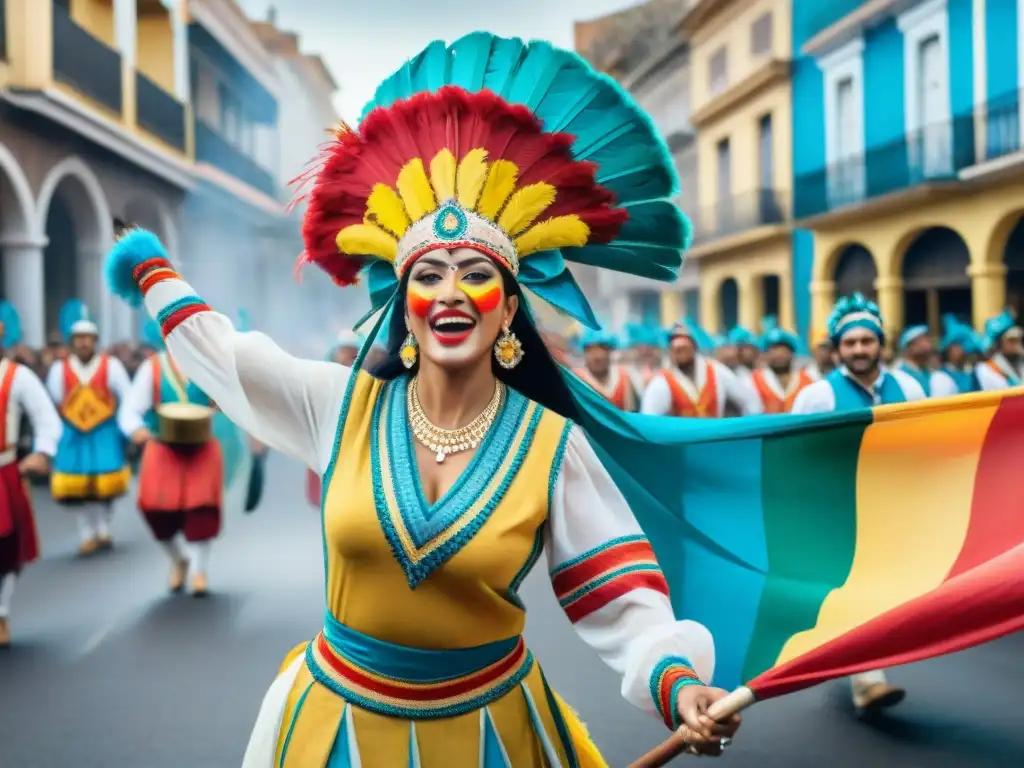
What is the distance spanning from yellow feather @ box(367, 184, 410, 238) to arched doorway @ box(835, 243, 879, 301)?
17623 millimetres

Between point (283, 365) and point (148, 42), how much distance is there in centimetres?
1726

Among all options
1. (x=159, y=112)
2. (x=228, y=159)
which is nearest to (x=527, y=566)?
(x=159, y=112)

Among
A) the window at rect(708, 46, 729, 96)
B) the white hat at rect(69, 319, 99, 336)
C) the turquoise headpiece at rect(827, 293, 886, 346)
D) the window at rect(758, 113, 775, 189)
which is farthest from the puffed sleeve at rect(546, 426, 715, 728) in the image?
the window at rect(708, 46, 729, 96)

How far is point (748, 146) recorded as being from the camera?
23438mm

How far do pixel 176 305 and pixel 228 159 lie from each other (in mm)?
19564

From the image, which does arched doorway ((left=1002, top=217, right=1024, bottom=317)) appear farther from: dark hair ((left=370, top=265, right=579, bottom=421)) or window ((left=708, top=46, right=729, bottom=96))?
dark hair ((left=370, top=265, right=579, bottom=421))

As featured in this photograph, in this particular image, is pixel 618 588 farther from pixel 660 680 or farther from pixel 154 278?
pixel 154 278

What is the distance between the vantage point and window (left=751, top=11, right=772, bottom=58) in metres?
22.0

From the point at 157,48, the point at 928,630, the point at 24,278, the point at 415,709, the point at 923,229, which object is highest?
the point at 157,48

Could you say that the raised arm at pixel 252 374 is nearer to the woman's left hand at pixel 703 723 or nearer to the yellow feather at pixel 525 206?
the yellow feather at pixel 525 206

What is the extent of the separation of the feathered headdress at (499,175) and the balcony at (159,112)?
14.5m

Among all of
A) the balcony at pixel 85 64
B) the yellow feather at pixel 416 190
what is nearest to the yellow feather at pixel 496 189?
the yellow feather at pixel 416 190

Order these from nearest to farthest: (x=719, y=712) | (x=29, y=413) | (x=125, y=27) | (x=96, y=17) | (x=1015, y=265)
A: (x=719, y=712) → (x=29, y=413) → (x=96, y=17) → (x=125, y=27) → (x=1015, y=265)

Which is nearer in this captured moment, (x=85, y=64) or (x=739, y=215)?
(x=85, y=64)
